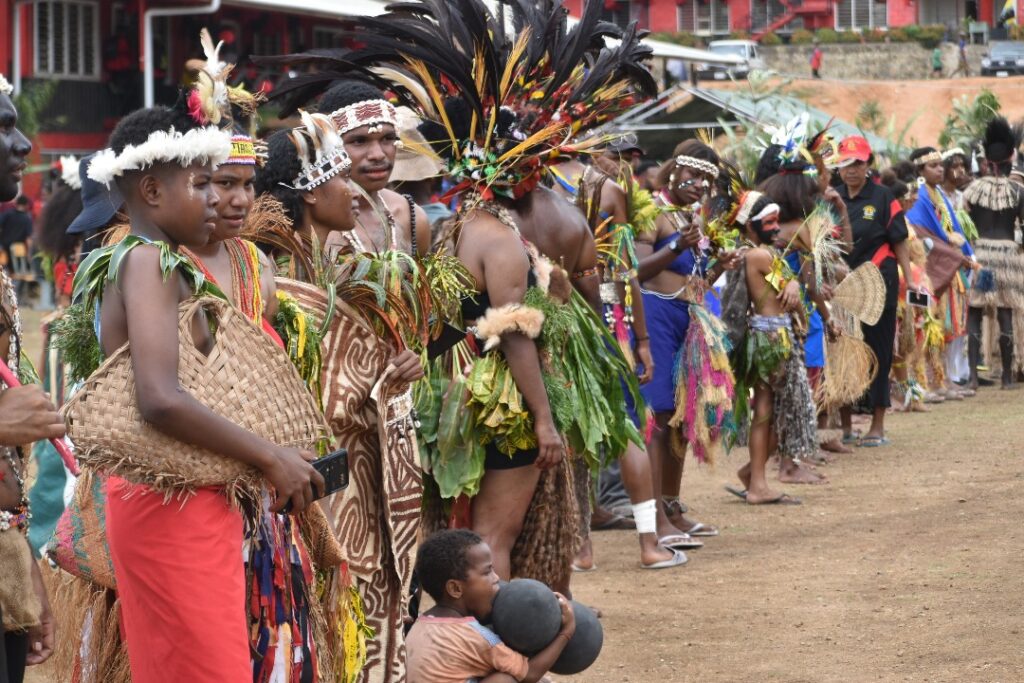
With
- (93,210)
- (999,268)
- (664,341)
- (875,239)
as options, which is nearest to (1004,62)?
(999,268)

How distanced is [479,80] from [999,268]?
970 cm

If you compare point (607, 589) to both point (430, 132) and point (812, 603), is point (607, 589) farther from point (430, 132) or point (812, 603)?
point (430, 132)

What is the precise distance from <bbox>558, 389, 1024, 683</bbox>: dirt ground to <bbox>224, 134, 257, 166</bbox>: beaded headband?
2670 millimetres

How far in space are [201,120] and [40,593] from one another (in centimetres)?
110

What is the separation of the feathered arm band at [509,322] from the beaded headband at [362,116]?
0.74m

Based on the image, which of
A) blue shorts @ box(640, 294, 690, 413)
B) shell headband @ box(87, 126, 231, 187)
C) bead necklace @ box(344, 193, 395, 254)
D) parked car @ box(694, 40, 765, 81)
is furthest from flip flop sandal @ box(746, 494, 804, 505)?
parked car @ box(694, 40, 765, 81)

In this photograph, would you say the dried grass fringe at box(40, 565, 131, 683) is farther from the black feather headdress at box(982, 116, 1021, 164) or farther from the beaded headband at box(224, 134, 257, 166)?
the black feather headdress at box(982, 116, 1021, 164)

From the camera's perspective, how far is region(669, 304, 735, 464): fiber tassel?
26.4 ft

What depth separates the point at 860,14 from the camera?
5853cm

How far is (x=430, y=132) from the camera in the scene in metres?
5.60

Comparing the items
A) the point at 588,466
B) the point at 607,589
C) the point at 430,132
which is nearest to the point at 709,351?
the point at 607,589

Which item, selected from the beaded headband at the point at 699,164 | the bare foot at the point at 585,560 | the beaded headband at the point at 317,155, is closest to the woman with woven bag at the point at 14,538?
the beaded headband at the point at 317,155

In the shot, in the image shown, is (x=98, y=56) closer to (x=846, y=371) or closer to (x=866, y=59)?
(x=846, y=371)

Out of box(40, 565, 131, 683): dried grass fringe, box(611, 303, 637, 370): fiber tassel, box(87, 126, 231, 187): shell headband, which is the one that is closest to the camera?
box(87, 126, 231, 187): shell headband
